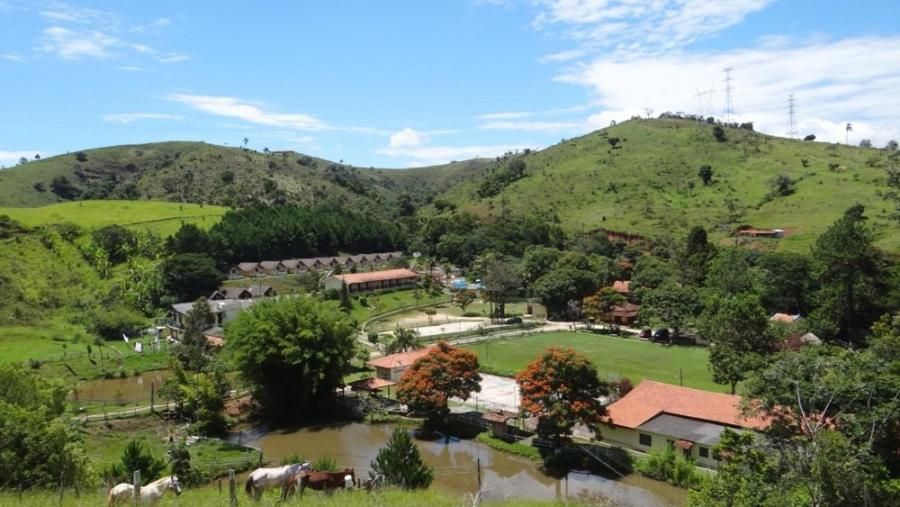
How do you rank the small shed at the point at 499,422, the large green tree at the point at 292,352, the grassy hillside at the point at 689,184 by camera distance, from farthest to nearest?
the grassy hillside at the point at 689,184
the large green tree at the point at 292,352
the small shed at the point at 499,422

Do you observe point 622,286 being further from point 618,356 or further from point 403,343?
point 403,343

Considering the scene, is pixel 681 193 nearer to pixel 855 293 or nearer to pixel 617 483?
pixel 855 293

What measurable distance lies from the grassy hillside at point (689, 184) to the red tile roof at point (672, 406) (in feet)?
153

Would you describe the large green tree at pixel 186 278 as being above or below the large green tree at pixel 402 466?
above

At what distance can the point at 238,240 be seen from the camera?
249ft

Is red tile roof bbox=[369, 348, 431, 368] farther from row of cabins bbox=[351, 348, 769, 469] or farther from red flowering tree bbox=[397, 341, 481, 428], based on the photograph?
row of cabins bbox=[351, 348, 769, 469]

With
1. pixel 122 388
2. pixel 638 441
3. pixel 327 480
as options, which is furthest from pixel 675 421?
pixel 122 388

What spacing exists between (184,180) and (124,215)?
38.9m

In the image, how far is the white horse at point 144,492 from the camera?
40.7 feet

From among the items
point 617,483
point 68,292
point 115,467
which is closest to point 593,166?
point 68,292

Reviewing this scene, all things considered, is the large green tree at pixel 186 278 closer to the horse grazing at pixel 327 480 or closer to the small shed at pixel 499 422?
the small shed at pixel 499 422

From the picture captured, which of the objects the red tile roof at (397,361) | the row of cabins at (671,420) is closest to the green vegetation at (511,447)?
the row of cabins at (671,420)

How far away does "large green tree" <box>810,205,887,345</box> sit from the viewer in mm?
44156

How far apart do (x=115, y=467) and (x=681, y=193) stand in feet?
309
